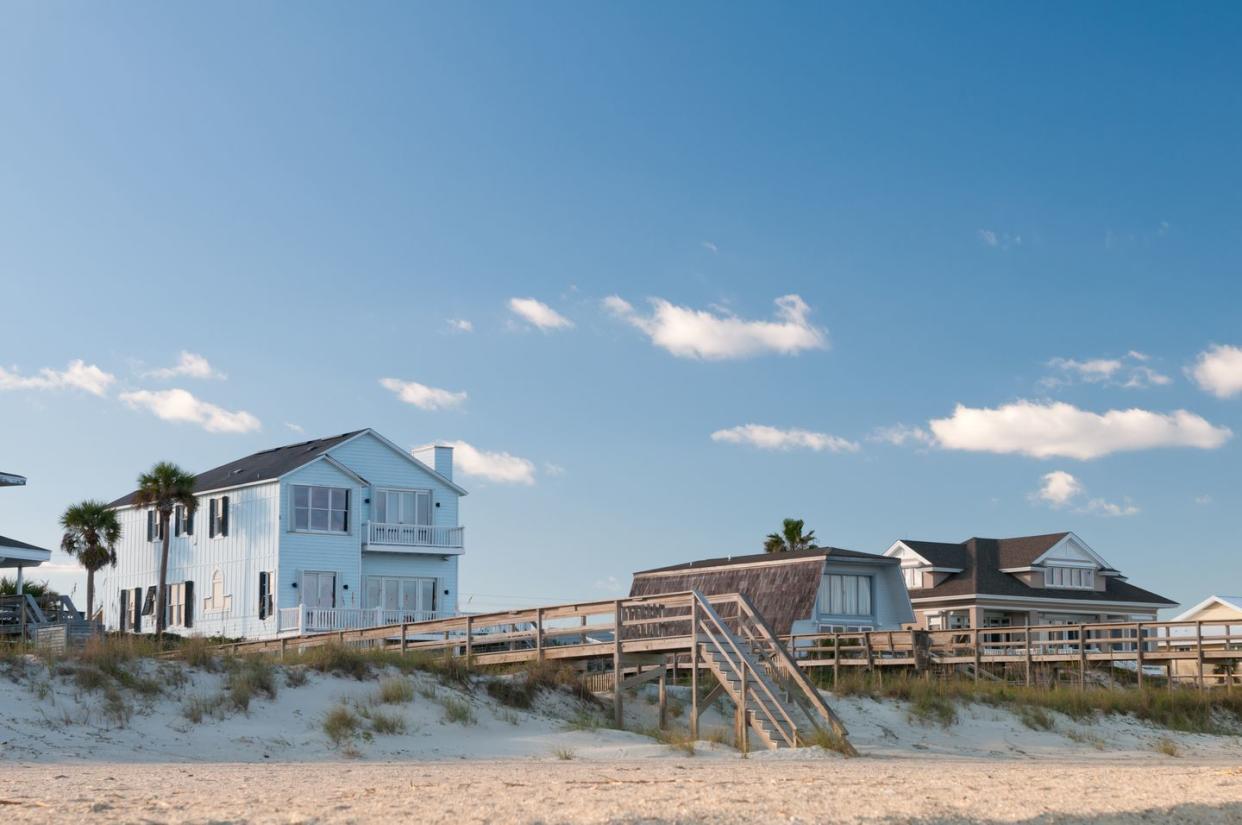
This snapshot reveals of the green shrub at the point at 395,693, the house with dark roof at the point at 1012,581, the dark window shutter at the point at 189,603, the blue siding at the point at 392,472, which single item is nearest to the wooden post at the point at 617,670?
the green shrub at the point at 395,693

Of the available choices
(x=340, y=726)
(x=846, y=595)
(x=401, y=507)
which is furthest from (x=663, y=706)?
(x=401, y=507)

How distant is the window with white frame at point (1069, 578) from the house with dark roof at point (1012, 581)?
4cm

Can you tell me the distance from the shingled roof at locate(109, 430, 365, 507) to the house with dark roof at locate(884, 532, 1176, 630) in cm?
2373

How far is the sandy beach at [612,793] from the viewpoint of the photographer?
36.0ft

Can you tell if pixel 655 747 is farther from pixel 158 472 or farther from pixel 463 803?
pixel 158 472

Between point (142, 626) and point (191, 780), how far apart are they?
145 ft

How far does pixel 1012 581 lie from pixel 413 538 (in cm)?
2562

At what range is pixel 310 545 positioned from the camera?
50.3m

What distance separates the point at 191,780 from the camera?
14.0 metres

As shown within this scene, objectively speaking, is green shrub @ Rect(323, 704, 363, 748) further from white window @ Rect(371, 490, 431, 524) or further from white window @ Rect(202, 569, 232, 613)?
white window @ Rect(202, 569, 232, 613)

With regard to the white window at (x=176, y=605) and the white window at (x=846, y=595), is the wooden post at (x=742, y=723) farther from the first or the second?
the white window at (x=176, y=605)

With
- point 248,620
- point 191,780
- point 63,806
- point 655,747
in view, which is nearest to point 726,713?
point 655,747

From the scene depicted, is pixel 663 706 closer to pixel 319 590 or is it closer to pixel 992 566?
pixel 319 590

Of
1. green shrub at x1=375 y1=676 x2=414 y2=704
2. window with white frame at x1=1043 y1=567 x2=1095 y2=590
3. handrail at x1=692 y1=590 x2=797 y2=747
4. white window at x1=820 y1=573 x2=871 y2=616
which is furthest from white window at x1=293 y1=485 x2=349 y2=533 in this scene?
handrail at x1=692 y1=590 x2=797 y2=747
